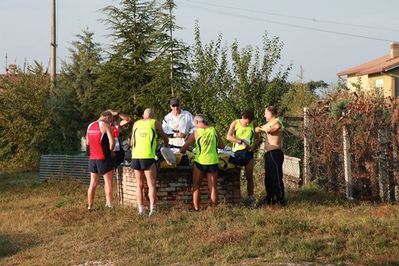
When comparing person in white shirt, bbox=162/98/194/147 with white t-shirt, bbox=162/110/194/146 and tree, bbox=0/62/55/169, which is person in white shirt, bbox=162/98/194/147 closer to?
white t-shirt, bbox=162/110/194/146

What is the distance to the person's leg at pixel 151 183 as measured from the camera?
34.7 ft

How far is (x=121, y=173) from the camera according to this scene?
12.6 metres

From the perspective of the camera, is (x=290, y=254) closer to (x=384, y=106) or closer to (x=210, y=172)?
(x=210, y=172)

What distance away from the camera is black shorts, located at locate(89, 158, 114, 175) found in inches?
459

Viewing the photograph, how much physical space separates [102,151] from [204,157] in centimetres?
196

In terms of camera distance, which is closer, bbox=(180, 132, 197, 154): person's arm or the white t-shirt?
Answer: bbox=(180, 132, 197, 154): person's arm

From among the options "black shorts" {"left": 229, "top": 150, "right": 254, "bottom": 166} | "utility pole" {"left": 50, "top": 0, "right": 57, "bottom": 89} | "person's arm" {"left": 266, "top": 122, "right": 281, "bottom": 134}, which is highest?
"utility pole" {"left": 50, "top": 0, "right": 57, "bottom": 89}

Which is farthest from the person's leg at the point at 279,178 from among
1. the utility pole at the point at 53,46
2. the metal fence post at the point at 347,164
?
the utility pole at the point at 53,46

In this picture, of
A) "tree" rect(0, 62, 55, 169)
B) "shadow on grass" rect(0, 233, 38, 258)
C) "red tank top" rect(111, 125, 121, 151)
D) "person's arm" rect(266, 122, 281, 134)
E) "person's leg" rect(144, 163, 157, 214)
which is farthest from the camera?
"tree" rect(0, 62, 55, 169)

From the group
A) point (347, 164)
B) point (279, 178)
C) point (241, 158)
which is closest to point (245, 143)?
point (241, 158)

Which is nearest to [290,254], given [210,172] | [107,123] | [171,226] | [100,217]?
[171,226]

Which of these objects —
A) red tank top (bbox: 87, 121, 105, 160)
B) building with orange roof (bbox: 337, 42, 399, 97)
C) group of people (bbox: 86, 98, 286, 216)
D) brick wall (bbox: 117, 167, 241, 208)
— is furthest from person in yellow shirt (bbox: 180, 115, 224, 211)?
building with orange roof (bbox: 337, 42, 399, 97)

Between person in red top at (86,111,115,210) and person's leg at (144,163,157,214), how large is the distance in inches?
41.5

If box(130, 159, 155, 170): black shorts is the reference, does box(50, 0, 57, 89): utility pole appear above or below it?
above
